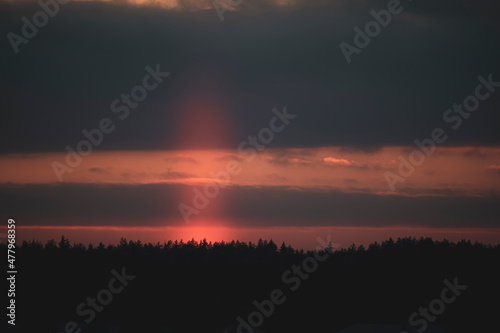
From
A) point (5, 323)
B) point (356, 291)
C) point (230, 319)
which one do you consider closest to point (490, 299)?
point (356, 291)

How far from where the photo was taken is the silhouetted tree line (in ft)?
256

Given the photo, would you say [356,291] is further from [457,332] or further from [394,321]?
[457,332]

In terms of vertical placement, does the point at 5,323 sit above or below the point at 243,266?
below

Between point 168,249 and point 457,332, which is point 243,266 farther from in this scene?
point 457,332

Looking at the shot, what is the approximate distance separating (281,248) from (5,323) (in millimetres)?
45522

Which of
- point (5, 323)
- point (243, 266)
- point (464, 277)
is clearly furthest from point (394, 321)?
point (5, 323)

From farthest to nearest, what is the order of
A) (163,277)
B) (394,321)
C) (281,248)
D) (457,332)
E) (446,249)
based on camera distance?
(281,248)
(446,249)
(163,277)
(394,321)
(457,332)

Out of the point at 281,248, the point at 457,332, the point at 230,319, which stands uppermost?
the point at 281,248

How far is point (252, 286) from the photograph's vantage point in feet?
291

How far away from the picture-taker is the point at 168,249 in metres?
111

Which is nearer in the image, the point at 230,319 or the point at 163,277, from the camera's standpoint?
the point at 230,319

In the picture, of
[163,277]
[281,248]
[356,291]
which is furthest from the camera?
[281,248]

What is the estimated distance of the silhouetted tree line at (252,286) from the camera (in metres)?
78.1

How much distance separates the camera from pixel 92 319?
255 ft
